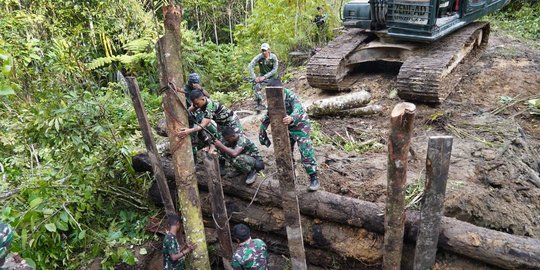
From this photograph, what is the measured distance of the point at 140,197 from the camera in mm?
6234

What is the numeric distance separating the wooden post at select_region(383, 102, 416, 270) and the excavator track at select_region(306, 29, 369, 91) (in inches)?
194

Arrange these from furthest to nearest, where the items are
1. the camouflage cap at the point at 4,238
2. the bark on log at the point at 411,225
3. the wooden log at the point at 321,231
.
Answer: the wooden log at the point at 321,231
the bark on log at the point at 411,225
the camouflage cap at the point at 4,238

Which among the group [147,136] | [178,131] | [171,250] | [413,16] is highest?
[413,16]

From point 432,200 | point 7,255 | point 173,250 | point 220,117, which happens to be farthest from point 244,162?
point 7,255

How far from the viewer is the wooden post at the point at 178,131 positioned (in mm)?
4074

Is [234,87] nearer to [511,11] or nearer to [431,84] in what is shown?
[431,84]

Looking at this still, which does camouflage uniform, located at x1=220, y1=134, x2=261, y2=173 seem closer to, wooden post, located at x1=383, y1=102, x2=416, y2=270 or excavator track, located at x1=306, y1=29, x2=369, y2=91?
wooden post, located at x1=383, y1=102, x2=416, y2=270

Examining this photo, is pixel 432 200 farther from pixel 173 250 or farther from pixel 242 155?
pixel 173 250

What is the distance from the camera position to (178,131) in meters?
4.46

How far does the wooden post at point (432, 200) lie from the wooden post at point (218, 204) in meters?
2.15

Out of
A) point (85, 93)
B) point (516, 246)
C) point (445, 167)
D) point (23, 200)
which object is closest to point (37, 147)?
point (23, 200)

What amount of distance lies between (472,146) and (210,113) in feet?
12.4

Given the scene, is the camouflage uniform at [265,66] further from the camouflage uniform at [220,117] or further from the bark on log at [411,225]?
the bark on log at [411,225]

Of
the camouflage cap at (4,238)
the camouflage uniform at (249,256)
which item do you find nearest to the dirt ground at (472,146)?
the camouflage uniform at (249,256)
